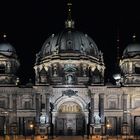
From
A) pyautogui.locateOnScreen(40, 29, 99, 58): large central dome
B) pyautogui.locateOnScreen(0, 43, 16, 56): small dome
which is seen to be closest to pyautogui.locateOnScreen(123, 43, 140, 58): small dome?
pyautogui.locateOnScreen(40, 29, 99, 58): large central dome

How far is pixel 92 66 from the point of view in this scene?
11731 cm

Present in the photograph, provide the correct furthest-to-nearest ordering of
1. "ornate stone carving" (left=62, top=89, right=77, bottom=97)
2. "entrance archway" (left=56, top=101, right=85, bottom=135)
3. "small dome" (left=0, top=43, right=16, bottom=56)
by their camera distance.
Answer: "small dome" (left=0, top=43, right=16, bottom=56)
"entrance archway" (left=56, top=101, right=85, bottom=135)
"ornate stone carving" (left=62, top=89, right=77, bottom=97)

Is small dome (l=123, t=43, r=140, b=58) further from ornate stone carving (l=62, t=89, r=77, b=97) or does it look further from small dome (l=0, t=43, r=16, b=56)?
small dome (l=0, t=43, r=16, b=56)

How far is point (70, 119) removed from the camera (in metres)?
109

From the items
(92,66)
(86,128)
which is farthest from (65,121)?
(92,66)

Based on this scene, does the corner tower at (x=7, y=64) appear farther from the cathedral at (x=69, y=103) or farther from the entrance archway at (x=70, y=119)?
the entrance archway at (x=70, y=119)

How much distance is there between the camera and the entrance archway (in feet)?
357

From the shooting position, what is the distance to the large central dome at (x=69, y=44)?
11706cm

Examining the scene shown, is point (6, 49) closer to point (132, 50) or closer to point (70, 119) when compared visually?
point (70, 119)

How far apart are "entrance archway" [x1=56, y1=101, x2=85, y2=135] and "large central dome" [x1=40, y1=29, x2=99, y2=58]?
1230cm

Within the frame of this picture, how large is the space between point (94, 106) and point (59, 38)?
18.8m

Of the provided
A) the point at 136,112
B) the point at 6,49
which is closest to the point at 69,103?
the point at 136,112

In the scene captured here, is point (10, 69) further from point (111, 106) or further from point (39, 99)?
point (111, 106)

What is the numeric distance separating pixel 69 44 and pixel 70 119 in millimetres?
15967
